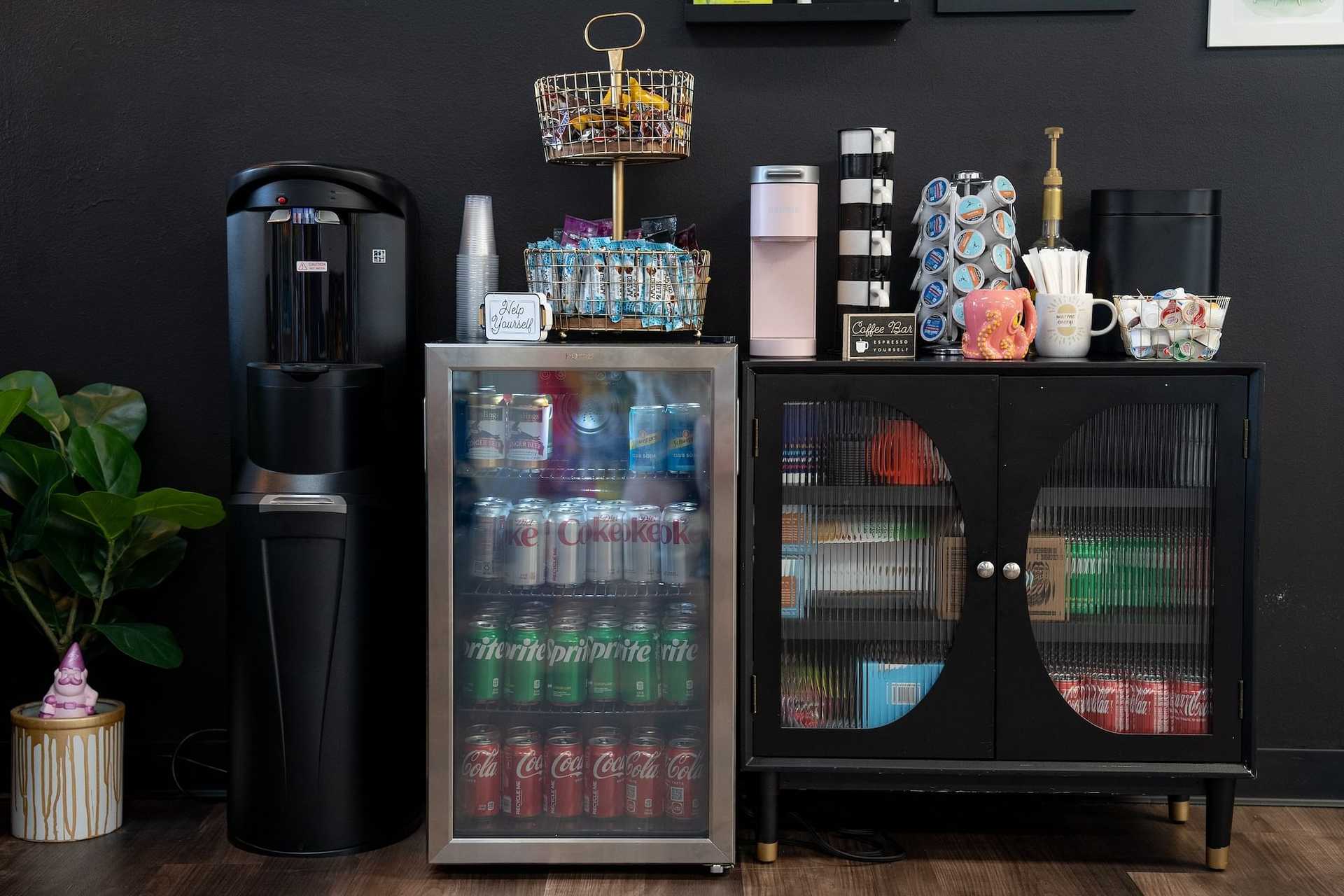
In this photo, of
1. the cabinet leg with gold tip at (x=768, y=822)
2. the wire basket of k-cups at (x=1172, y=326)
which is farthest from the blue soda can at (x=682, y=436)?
the wire basket of k-cups at (x=1172, y=326)

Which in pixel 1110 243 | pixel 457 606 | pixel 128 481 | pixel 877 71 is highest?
pixel 877 71

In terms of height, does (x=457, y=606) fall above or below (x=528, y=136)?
below

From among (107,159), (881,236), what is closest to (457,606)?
(881,236)

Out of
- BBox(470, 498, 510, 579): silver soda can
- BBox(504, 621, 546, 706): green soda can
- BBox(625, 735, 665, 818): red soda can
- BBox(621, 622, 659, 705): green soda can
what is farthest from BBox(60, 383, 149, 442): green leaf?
BBox(625, 735, 665, 818): red soda can

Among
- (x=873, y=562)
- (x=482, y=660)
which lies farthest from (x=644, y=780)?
(x=873, y=562)

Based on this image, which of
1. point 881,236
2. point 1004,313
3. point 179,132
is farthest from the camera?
point 179,132

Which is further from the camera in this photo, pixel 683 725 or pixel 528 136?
pixel 528 136

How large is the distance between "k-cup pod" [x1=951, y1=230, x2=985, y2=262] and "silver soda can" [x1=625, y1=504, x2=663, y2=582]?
88 cm

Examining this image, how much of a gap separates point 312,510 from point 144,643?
1.73 feet

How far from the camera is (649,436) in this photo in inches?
98.8

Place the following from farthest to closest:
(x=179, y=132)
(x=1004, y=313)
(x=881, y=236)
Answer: (x=179, y=132) < (x=881, y=236) < (x=1004, y=313)

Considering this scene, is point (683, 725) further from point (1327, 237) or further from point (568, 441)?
point (1327, 237)

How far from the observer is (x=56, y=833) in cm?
264

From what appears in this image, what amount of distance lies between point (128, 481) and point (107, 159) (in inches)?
31.8
